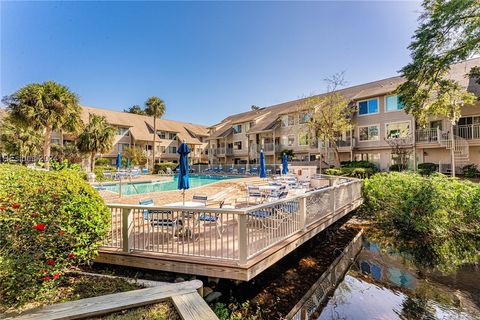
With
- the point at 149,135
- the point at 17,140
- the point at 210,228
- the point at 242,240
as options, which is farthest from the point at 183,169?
the point at 149,135

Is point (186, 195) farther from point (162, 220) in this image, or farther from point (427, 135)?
point (427, 135)

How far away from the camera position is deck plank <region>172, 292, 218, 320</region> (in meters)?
2.76

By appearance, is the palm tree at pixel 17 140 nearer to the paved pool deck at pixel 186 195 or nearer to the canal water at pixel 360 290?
the paved pool deck at pixel 186 195

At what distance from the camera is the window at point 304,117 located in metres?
28.5

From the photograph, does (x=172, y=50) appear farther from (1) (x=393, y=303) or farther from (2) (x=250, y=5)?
(1) (x=393, y=303)

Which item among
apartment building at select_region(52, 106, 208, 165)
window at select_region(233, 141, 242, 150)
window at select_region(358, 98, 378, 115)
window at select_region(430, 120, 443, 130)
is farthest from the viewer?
window at select_region(233, 141, 242, 150)

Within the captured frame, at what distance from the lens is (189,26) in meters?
15.4

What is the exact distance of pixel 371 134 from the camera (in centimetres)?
2598

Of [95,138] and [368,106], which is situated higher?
[368,106]

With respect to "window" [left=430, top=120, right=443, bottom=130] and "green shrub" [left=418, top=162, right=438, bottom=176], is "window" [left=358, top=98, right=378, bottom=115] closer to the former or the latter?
"window" [left=430, top=120, right=443, bottom=130]

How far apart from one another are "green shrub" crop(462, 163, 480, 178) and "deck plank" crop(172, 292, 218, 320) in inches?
958

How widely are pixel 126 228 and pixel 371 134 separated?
2747cm

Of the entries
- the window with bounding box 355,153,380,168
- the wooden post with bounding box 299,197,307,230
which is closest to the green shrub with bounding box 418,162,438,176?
the window with bounding box 355,153,380,168

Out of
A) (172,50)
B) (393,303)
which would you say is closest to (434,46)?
(393,303)
